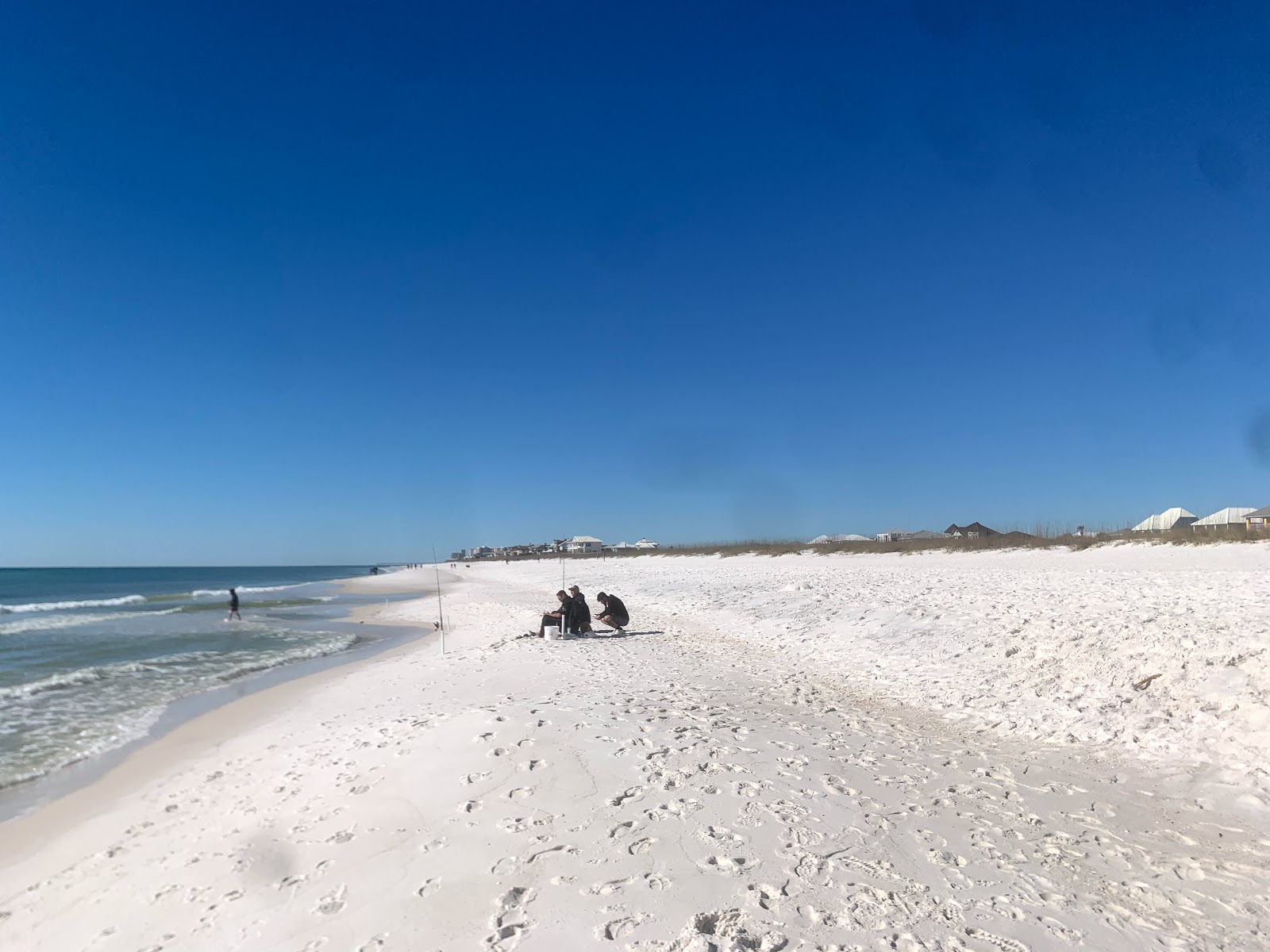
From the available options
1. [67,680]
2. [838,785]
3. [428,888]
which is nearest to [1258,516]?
[838,785]

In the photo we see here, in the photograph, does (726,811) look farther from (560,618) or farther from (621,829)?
(560,618)

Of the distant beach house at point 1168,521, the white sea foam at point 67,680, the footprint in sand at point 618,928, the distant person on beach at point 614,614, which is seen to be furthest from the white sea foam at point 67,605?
the distant beach house at point 1168,521

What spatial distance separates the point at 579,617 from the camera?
15.7m

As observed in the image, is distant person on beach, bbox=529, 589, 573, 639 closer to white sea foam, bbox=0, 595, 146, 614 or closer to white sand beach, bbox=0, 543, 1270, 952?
white sand beach, bbox=0, 543, 1270, 952

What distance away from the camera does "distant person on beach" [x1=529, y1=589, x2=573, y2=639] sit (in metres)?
15.6

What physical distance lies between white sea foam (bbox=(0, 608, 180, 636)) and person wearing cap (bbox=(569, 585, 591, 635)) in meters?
21.9

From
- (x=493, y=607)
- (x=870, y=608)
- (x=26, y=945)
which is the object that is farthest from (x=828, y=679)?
(x=493, y=607)

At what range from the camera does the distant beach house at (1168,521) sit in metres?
28.5

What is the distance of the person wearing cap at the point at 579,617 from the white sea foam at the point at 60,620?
2188 cm

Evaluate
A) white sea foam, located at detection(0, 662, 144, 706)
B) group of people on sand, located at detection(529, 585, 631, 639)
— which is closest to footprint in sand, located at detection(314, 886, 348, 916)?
group of people on sand, located at detection(529, 585, 631, 639)

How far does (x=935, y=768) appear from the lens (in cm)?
600

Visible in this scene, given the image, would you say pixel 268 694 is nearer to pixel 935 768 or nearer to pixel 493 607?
pixel 935 768

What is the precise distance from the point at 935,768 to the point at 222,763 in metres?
7.61

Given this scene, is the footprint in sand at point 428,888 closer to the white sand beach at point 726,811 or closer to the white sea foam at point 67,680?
the white sand beach at point 726,811
